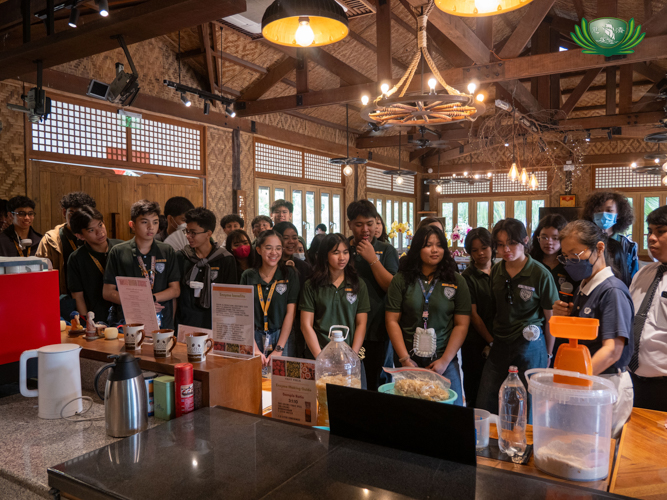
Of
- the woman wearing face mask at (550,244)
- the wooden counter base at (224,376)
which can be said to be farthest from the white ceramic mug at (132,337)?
the woman wearing face mask at (550,244)

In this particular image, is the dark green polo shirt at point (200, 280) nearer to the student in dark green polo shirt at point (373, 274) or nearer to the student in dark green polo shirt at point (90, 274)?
the student in dark green polo shirt at point (90, 274)

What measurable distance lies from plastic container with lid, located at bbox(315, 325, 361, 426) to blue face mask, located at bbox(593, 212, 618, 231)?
89.3 inches

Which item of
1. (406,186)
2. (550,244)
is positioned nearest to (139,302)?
(550,244)

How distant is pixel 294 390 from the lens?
142 cm

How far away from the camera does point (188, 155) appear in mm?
6734

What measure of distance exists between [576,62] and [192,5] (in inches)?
162

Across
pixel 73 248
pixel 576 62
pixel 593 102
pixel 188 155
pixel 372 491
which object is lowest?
pixel 372 491

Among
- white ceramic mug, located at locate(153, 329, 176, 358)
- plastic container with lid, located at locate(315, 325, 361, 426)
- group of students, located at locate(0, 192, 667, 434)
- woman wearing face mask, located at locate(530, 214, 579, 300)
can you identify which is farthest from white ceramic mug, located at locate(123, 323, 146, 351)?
woman wearing face mask, located at locate(530, 214, 579, 300)

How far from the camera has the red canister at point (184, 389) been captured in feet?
4.75

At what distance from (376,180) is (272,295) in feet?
31.0

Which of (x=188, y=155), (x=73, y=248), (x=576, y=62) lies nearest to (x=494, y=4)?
(x=73, y=248)

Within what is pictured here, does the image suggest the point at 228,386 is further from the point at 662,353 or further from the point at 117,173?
the point at 117,173

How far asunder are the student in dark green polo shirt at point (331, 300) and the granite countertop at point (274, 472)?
1.41 metres

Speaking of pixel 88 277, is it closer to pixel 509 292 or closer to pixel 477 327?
pixel 477 327
